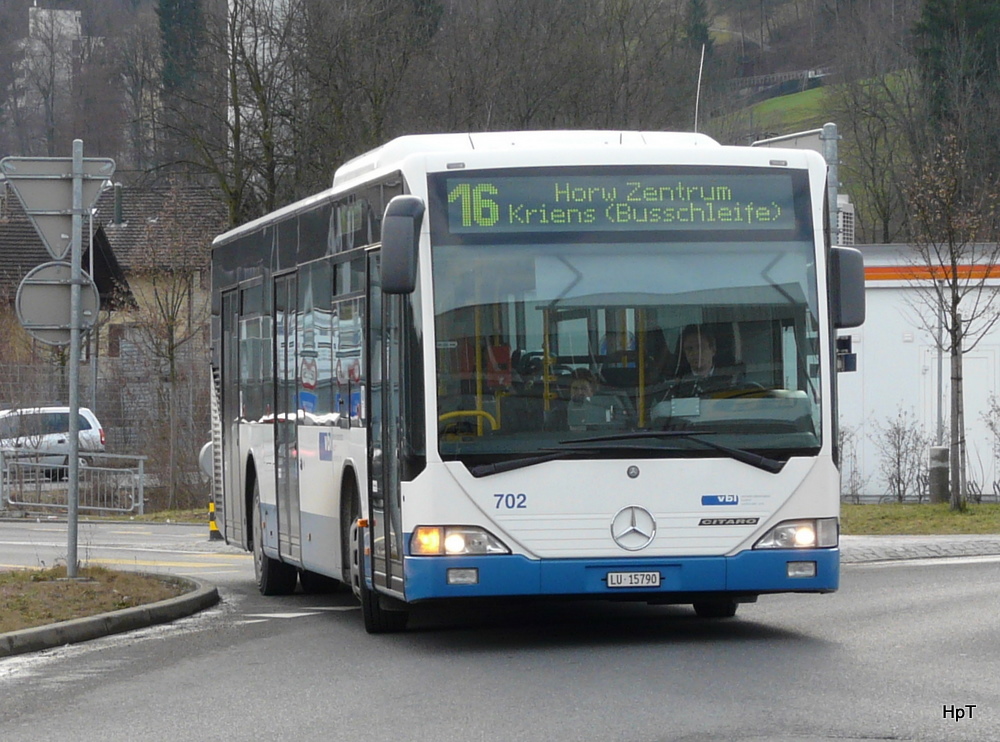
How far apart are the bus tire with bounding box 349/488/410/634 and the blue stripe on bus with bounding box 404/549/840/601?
127cm

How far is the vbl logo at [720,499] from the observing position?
11.4 m

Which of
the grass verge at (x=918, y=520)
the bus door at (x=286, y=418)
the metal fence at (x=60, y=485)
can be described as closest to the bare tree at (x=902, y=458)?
the grass verge at (x=918, y=520)

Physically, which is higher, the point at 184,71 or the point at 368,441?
the point at 184,71

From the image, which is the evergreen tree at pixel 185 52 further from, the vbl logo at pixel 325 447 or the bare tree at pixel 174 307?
the vbl logo at pixel 325 447

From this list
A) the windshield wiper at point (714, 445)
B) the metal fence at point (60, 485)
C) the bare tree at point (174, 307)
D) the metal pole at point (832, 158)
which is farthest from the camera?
the bare tree at point (174, 307)

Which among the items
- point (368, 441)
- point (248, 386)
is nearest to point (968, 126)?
point (248, 386)

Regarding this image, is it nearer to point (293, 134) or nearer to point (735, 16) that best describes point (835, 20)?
point (735, 16)

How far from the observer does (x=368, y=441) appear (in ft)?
40.0

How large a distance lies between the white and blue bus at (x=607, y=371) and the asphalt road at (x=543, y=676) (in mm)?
573

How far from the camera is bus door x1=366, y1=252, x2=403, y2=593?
37.8 ft

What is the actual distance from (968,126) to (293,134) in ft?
99.0

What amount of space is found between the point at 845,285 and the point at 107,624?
221 inches

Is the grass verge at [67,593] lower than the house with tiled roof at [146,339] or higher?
lower
